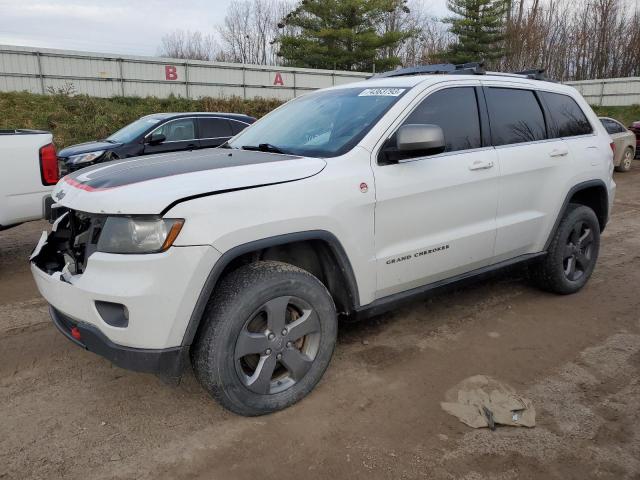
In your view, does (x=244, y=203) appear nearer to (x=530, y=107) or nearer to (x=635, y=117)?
(x=530, y=107)

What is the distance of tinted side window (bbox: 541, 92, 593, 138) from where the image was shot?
4324mm

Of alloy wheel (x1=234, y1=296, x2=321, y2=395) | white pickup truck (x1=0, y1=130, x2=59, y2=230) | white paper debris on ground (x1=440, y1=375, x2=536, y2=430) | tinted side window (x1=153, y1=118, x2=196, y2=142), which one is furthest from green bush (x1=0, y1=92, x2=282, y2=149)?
white paper debris on ground (x1=440, y1=375, x2=536, y2=430)

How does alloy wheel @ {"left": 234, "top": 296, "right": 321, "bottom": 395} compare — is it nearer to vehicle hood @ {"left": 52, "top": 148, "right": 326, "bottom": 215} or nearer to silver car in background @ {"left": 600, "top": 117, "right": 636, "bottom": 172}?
vehicle hood @ {"left": 52, "top": 148, "right": 326, "bottom": 215}

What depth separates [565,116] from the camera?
444 cm

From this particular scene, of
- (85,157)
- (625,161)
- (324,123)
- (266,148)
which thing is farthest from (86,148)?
(625,161)

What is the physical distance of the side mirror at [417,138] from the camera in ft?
9.70

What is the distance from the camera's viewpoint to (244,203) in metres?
2.53

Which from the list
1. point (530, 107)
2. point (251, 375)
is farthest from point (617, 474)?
point (530, 107)

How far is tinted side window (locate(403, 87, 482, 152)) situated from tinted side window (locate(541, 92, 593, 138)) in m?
1.02

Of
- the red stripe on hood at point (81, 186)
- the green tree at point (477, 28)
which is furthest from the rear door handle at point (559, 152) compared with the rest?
the green tree at point (477, 28)

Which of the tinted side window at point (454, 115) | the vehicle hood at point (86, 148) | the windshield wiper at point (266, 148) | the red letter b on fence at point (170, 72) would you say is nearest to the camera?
the windshield wiper at point (266, 148)

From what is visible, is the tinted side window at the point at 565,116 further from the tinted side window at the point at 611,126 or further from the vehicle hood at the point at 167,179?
the tinted side window at the point at 611,126

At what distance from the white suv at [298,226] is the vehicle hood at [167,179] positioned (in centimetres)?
1

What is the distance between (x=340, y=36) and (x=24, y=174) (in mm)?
30792
